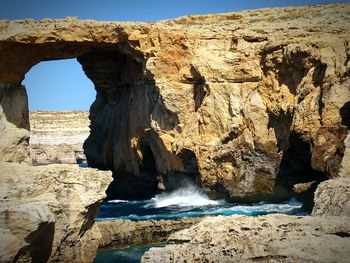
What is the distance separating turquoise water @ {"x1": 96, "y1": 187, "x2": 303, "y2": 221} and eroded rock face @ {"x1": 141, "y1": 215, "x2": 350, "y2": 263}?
20354 millimetres

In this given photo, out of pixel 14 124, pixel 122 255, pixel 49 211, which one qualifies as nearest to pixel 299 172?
pixel 122 255

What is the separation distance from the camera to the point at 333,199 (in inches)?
480

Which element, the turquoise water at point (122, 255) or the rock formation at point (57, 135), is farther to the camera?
the rock formation at point (57, 135)

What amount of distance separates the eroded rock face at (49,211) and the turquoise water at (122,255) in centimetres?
315

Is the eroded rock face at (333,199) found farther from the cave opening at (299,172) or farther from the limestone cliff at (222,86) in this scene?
the cave opening at (299,172)

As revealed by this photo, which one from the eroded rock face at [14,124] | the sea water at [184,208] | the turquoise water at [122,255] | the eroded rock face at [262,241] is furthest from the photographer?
the sea water at [184,208]

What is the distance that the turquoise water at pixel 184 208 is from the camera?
3189 centimetres

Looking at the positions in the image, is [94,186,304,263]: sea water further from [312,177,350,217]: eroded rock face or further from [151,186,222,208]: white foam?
[312,177,350,217]: eroded rock face

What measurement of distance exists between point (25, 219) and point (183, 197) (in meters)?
23.8

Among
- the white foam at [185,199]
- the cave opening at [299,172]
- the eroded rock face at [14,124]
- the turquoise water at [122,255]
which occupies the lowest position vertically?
the turquoise water at [122,255]

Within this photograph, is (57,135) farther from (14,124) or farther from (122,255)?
(122,255)

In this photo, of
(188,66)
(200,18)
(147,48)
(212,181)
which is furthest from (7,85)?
(200,18)

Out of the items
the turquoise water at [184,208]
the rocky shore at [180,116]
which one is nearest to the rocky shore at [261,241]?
the rocky shore at [180,116]

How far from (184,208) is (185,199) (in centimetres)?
240
